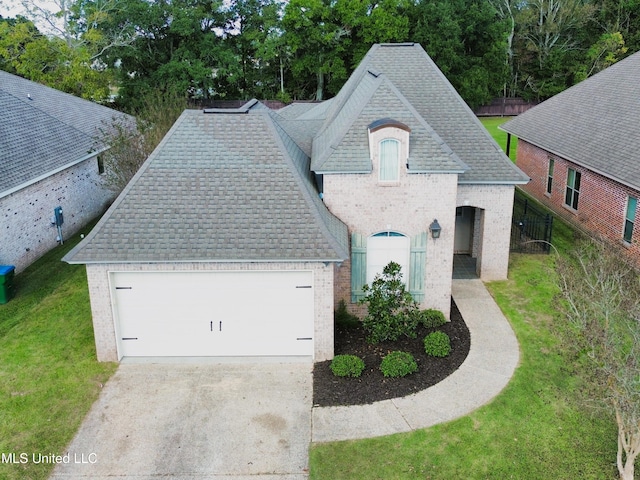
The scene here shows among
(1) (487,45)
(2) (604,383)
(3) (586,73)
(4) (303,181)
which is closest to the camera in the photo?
(2) (604,383)

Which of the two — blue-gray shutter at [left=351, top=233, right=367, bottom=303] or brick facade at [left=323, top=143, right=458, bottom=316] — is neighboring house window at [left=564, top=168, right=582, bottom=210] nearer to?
brick facade at [left=323, top=143, right=458, bottom=316]

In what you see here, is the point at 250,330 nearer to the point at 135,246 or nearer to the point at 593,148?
the point at 135,246

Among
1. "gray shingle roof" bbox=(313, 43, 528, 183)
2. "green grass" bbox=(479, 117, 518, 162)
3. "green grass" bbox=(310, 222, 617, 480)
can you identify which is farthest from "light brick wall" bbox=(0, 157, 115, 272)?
"green grass" bbox=(479, 117, 518, 162)

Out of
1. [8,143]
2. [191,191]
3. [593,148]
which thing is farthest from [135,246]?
[593,148]

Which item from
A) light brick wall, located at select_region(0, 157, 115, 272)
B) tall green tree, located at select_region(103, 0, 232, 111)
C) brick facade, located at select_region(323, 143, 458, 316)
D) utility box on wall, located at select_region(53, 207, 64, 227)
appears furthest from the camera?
tall green tree, located at select_region(103, 0, 232, 111)

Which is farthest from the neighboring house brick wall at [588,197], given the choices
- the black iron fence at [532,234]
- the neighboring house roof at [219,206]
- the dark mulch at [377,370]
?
the neighboring house roof at [219,206]

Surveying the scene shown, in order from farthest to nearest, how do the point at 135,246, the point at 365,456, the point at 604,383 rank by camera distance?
the point at 135,246
the point at 365,456
the point at 604,383

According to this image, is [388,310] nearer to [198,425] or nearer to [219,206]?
[219,206]
